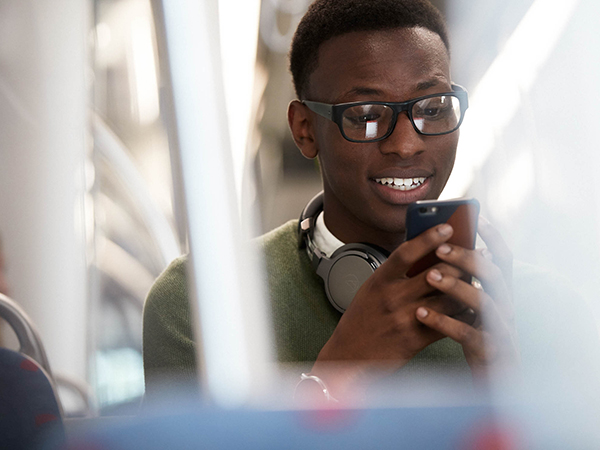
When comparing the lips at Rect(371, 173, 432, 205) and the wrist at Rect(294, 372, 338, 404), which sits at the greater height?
the lips at Rect(371, 173, 432, 205)

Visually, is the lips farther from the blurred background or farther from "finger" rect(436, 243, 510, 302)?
"finger" rect(436, 243, 510, 302)

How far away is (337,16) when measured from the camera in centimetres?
77

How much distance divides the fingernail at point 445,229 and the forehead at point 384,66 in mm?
186

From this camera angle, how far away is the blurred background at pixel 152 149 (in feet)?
1.52

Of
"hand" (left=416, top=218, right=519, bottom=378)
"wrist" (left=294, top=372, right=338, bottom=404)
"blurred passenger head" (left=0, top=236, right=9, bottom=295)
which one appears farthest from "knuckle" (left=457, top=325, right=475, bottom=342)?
"blurred passenger head" (left=0, top=236, right=9, bottom=295)

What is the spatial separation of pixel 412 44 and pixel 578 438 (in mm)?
497

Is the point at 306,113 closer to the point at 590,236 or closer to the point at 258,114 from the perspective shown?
the point at 258,114

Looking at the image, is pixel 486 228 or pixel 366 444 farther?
pixel 486 228

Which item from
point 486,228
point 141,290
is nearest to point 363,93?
point 486,228

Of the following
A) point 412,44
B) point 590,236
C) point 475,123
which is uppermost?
point 412,44

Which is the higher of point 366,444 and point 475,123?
point 475,123

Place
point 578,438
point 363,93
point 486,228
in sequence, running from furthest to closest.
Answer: point 363,93 < point 486,228 < point 578,438

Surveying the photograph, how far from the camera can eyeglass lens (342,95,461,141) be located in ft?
2.00

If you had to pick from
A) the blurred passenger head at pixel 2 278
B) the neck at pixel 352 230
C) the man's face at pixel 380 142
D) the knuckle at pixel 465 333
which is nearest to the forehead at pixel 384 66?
the man's face at pixel 380 142
